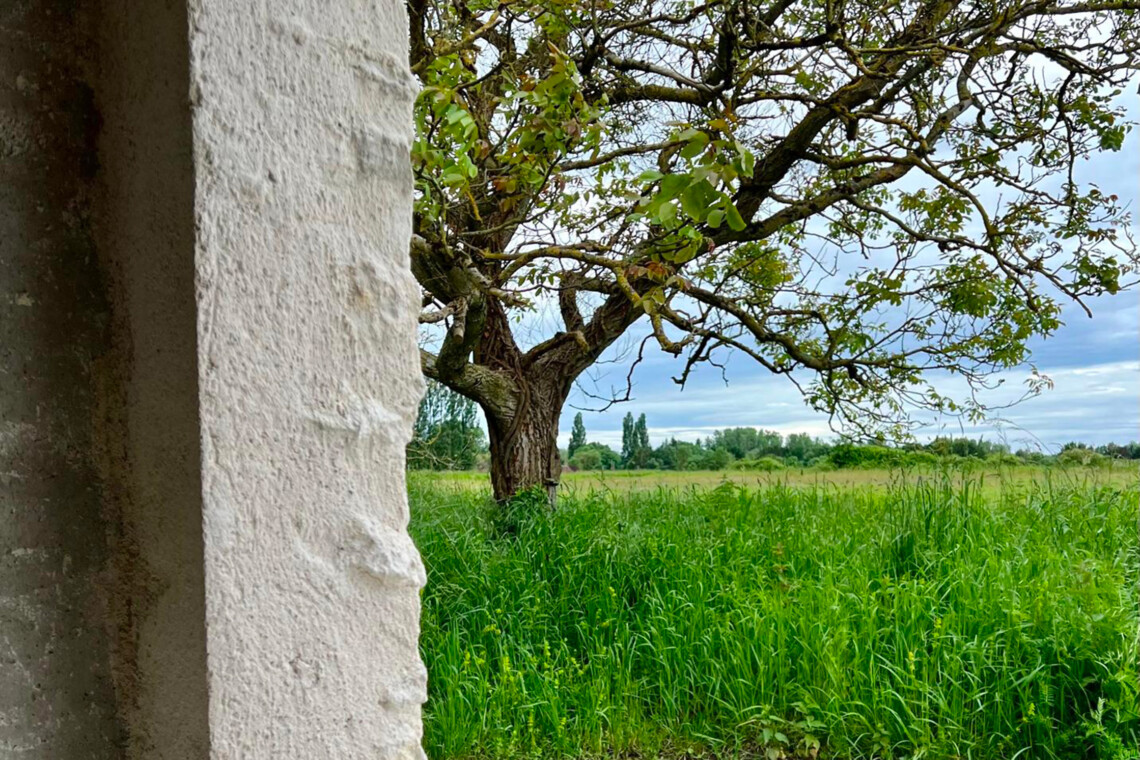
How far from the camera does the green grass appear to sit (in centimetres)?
229

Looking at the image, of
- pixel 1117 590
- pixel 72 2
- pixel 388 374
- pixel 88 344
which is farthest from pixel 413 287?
pixel 1117 590

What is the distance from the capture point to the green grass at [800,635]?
229 centimetres

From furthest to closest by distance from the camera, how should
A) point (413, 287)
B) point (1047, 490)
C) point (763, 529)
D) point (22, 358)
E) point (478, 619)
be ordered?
point (1047, 490)
point (763, 529)
point (478, 619)
point (413, 287)
point (22, 358)

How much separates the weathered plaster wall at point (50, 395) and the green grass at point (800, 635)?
6.23 feet

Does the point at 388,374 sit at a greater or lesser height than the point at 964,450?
greater

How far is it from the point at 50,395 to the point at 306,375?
0.79 ft

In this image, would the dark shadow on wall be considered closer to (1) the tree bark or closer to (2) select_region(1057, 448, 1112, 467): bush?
(1) the tree bark

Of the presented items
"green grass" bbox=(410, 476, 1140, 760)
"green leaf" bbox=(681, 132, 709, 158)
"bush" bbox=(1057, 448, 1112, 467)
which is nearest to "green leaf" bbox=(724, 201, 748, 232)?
"green leaf" bbox=(681, 132, 709, 158)

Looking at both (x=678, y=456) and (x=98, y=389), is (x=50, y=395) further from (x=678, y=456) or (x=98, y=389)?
(x=678, y=456)

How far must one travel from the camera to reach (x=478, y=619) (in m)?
2.88

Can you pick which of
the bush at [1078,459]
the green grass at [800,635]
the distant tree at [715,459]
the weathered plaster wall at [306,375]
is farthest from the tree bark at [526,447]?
the weathered plaster wall at [306,375]

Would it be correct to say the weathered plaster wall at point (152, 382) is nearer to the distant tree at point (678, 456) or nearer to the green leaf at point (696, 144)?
the green leaf at point (696, 144)

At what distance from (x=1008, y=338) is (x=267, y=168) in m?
4.48

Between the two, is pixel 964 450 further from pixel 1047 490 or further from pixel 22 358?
pixel 22 358
